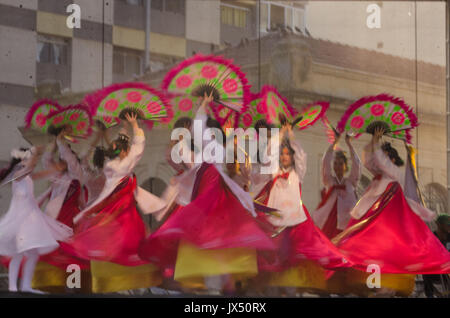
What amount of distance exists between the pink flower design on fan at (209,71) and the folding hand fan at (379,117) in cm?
127

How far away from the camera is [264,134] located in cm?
617

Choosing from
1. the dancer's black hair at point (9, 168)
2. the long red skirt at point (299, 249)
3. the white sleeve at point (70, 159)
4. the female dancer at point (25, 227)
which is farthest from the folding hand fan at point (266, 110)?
the dancer's black hair at point (9, 168)

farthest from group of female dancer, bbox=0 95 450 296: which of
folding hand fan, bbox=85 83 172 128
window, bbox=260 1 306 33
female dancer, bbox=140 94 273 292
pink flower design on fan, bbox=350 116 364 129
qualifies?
window, bbox=260 1 306 33

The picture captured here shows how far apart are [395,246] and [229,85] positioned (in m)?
1.95

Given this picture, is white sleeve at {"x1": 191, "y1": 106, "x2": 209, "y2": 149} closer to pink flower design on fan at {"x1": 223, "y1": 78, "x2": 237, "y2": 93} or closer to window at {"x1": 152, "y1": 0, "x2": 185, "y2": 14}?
pink flower design on fan at {"x1": 223, "y1": 78, "x2": 237, "y2": 93}

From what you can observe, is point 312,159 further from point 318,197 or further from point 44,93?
point 44,93

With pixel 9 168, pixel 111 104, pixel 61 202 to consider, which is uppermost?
pixel 111 104

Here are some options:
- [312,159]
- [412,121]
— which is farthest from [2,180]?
[412,121]

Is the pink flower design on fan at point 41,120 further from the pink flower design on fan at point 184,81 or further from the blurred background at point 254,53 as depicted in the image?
the pink flower design on fan at point 184,81

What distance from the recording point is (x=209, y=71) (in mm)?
5992

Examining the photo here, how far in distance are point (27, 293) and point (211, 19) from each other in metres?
2.71

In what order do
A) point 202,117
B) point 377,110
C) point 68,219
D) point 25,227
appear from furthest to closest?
point 377,110
point 68,219
point 202,117
point 25,227

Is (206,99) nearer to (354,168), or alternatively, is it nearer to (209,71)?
(209,71)

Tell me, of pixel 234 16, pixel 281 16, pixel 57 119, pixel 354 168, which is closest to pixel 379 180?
pixel 354 168
